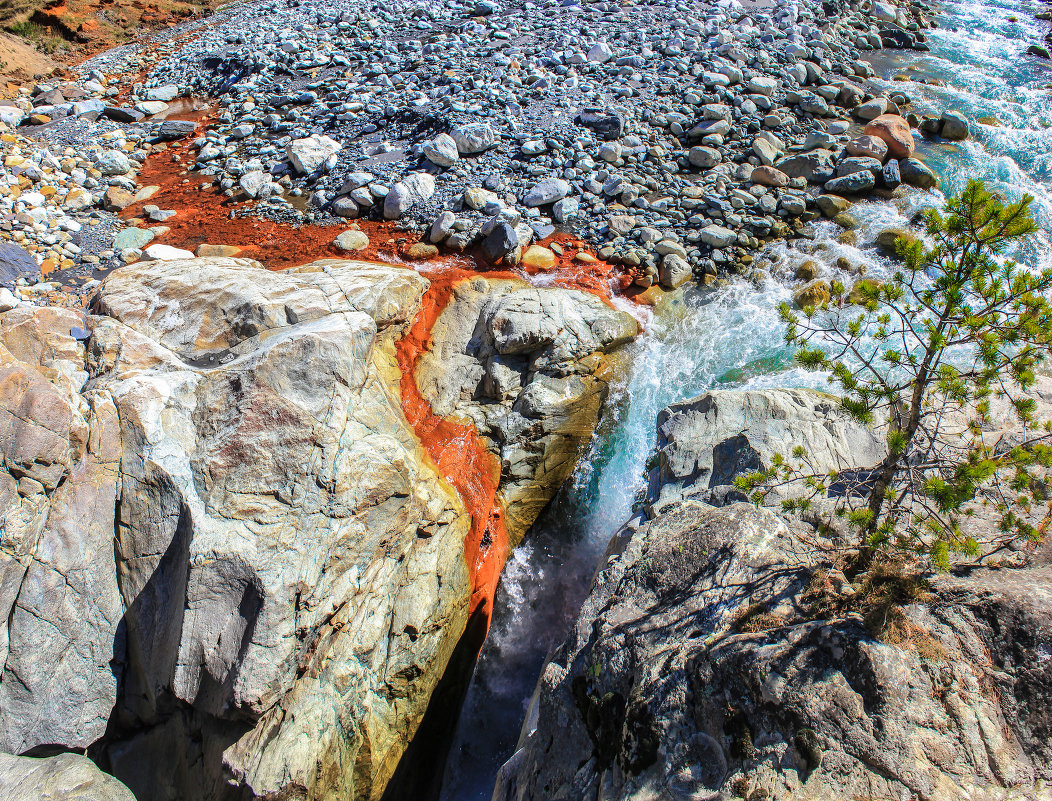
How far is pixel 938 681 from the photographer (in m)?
3.77

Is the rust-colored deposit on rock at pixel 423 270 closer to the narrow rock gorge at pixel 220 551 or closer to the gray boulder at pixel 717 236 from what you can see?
the narrow rock gorge at pixel 220 551

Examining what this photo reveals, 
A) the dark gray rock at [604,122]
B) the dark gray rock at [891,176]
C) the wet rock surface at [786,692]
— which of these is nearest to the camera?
the wet rock surface at [786,692]

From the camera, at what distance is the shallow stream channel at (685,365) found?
7.34 metres

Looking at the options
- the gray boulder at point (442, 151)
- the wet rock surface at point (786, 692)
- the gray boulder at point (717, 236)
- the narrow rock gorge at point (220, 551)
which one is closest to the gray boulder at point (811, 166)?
the gray boulder at point (717, 236)

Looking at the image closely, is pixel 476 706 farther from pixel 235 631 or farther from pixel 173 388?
pixel 173 388

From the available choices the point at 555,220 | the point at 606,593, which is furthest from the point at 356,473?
the point at 555,220

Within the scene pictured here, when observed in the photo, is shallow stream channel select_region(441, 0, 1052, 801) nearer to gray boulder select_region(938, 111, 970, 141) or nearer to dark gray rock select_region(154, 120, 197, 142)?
gray boulder select_region(938, 111, 970, 141)

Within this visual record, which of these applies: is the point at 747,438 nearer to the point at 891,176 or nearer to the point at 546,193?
the point at 546,193

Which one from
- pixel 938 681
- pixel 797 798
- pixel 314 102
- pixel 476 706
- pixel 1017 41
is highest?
pixel 1017 41

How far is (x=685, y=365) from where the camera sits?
396 inches

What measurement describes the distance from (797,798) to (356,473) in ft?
15.3

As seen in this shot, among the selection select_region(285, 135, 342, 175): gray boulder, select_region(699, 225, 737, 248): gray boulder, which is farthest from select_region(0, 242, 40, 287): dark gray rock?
select_region(699, 225, 737, 248): gray boulder

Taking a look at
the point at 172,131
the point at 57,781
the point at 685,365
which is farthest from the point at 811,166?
the point at 57,781

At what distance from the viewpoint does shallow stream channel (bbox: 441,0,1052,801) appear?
24.1 feet
